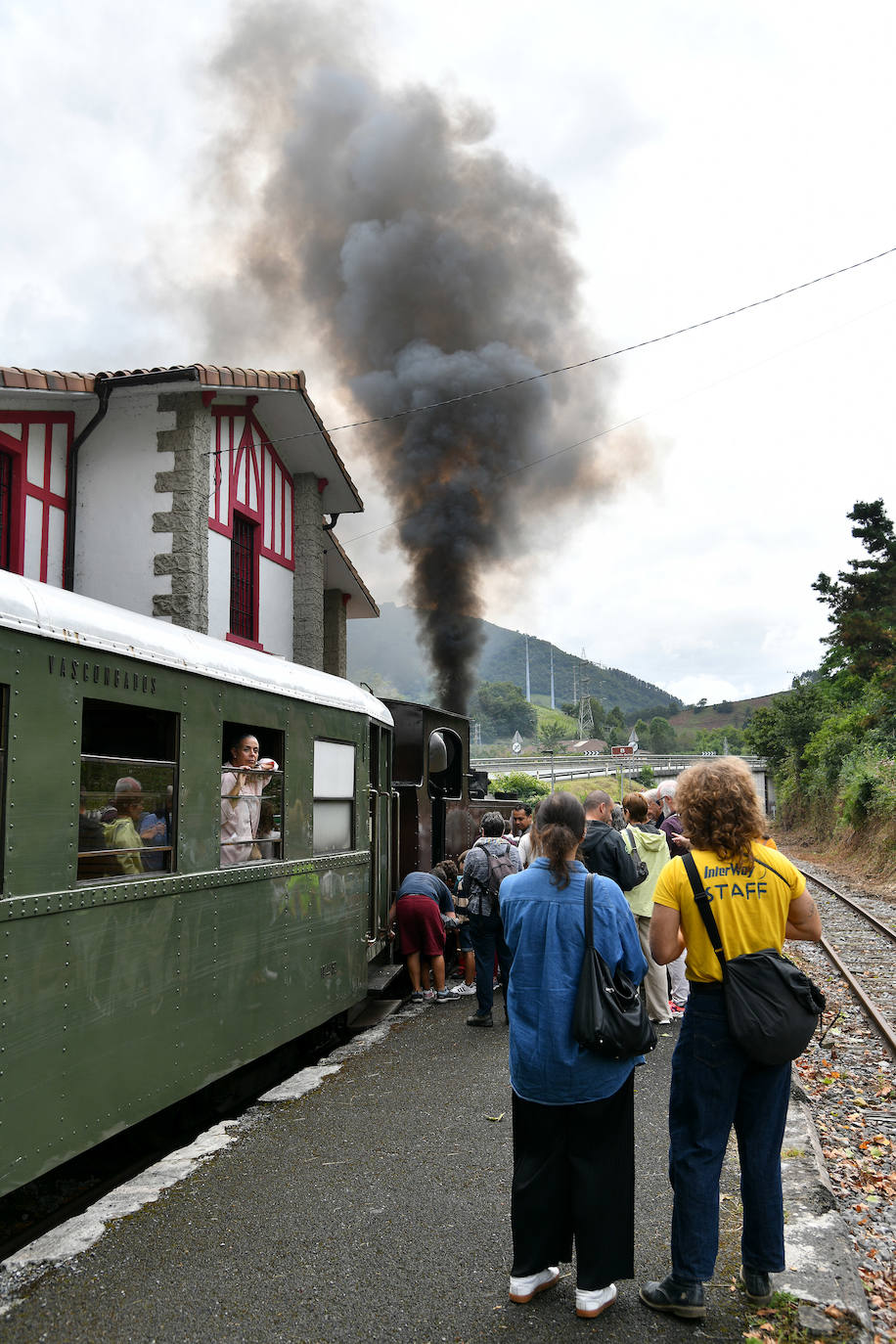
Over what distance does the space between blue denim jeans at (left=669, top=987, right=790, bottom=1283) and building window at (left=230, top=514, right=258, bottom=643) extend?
10122 mm

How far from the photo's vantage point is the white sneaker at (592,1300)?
325 centimetres

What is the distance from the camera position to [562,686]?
196000mm

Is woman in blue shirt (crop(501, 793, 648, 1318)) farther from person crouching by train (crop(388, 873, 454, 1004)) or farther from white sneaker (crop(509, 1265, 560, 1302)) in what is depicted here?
person crouching by train (crop(388, 873, 454, 1004))

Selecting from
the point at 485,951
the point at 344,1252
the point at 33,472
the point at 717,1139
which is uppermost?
the point at 33,472

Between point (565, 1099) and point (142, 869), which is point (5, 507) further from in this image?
point (565, 1099)

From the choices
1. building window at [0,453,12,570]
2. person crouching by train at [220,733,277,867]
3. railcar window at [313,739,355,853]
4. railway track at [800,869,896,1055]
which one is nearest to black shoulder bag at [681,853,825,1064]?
person crouching by train at [220,733,277,867]

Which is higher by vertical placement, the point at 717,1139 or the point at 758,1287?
the point at 717,1139

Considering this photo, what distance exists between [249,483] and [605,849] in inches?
335

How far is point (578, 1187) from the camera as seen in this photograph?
3273 mm

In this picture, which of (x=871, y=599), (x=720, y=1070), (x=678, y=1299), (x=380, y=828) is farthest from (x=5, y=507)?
(x=871, y=599)

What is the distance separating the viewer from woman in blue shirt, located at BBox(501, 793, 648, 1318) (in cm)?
326

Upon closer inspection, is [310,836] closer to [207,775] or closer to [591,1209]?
[207,775]

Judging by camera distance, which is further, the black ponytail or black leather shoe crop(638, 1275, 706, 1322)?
the black ponytail

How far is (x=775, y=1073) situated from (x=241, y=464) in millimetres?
10920
